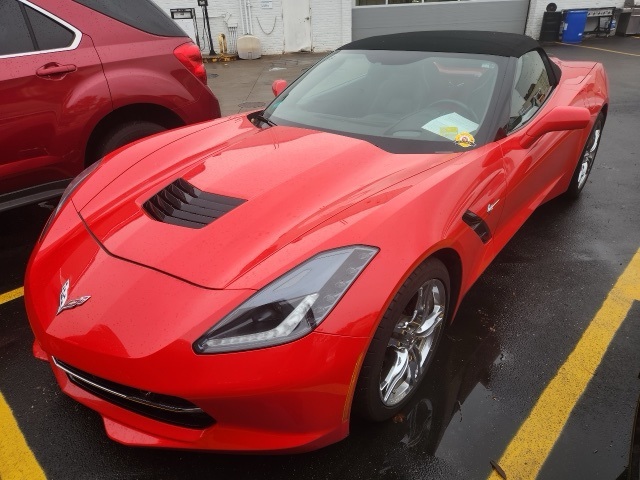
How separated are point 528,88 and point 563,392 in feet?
6.03

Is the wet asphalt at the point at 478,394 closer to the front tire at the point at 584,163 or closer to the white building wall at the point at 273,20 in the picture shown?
the front tire at the point at 584,163

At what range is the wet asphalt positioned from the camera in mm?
1880

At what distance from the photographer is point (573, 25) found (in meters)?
13.4

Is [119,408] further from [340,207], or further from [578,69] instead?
[578,69]

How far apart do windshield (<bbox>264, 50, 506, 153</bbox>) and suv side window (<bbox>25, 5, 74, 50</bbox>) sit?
1.54 metres

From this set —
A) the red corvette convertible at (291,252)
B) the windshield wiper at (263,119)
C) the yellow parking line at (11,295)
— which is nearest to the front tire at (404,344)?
the red corvette convertible at (291,252)

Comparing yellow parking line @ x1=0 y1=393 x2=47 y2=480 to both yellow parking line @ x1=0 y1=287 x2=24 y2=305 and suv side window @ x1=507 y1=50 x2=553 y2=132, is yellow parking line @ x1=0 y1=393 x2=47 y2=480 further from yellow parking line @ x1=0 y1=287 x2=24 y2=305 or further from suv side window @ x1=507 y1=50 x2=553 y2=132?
suv side window @ x1=507 y1=50 x2=553 y2=132

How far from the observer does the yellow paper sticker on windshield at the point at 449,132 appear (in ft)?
8.16

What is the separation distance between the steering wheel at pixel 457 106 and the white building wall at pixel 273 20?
11.0 m

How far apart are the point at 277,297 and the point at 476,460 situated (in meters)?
1.05

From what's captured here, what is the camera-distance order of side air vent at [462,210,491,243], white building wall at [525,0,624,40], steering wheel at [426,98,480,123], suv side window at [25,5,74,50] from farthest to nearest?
white building wall at [525,0,624,40] → suv side window at [25,5,74,50] → steering wheel at [426,98,480,123] → side air vent at [462,210,491,243]

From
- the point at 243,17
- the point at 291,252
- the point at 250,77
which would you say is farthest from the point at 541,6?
the point at 291,252

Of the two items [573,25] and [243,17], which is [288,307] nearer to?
[243,17]

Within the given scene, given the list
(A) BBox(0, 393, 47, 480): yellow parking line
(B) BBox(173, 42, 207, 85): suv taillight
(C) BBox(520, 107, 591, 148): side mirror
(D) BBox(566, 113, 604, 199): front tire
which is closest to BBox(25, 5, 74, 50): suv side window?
(B) BBox(173, 42, 207, 85): suv taillight
